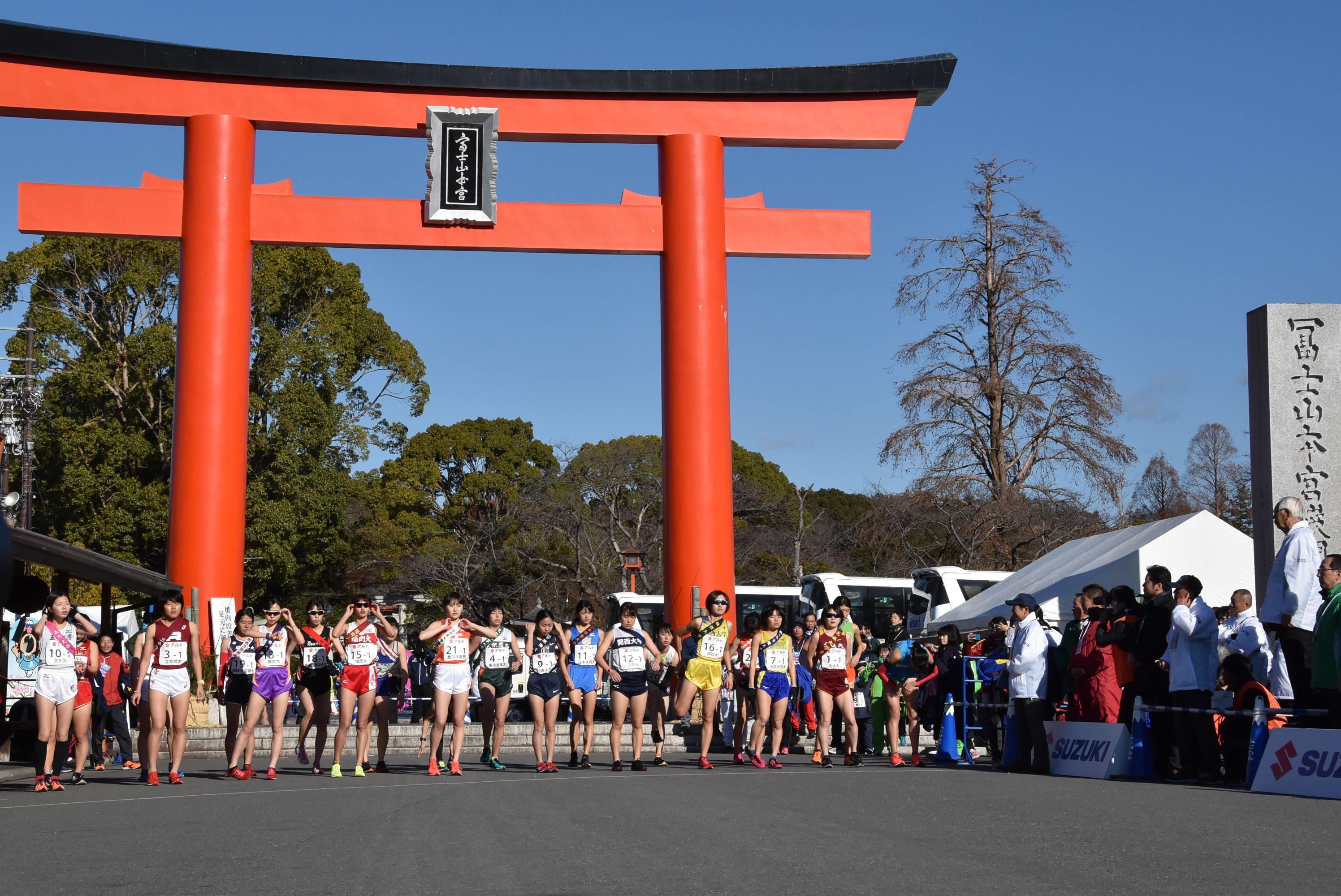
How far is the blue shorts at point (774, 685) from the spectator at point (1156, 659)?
11.7 feet

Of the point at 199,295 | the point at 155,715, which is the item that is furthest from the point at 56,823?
the point at 199,295

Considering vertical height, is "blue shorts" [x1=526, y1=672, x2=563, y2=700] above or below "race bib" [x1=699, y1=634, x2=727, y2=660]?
below

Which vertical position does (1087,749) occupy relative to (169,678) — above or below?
below

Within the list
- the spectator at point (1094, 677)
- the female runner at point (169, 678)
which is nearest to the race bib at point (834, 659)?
the spectator at point (1094, 677)

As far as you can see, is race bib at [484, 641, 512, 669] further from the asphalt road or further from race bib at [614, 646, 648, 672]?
the asphalt road

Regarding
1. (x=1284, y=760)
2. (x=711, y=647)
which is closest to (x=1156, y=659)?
(x=1284, y=760)

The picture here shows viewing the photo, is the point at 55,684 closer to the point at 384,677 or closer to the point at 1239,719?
the point at 384,677

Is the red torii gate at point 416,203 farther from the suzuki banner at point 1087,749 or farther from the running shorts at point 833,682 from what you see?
the suzuki banner at point 1087,749

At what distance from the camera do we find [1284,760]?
368 inches

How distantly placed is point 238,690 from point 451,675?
1.90m

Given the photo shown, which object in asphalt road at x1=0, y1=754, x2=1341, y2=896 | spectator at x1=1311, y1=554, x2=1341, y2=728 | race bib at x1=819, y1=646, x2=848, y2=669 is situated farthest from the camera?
race bib at x1=819, y1=646, x2=848, y2=669

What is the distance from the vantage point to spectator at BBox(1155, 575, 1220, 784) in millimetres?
10516

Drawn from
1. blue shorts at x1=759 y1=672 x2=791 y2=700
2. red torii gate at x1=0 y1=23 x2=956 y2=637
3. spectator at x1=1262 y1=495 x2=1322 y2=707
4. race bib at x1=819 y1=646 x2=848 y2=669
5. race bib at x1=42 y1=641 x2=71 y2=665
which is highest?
red torii gate at x1=0 y1=23 x2=956 y2=637

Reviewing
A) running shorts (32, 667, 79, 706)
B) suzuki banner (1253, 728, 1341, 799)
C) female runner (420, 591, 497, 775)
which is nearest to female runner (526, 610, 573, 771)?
female runner (420, 591, 497, 775)
